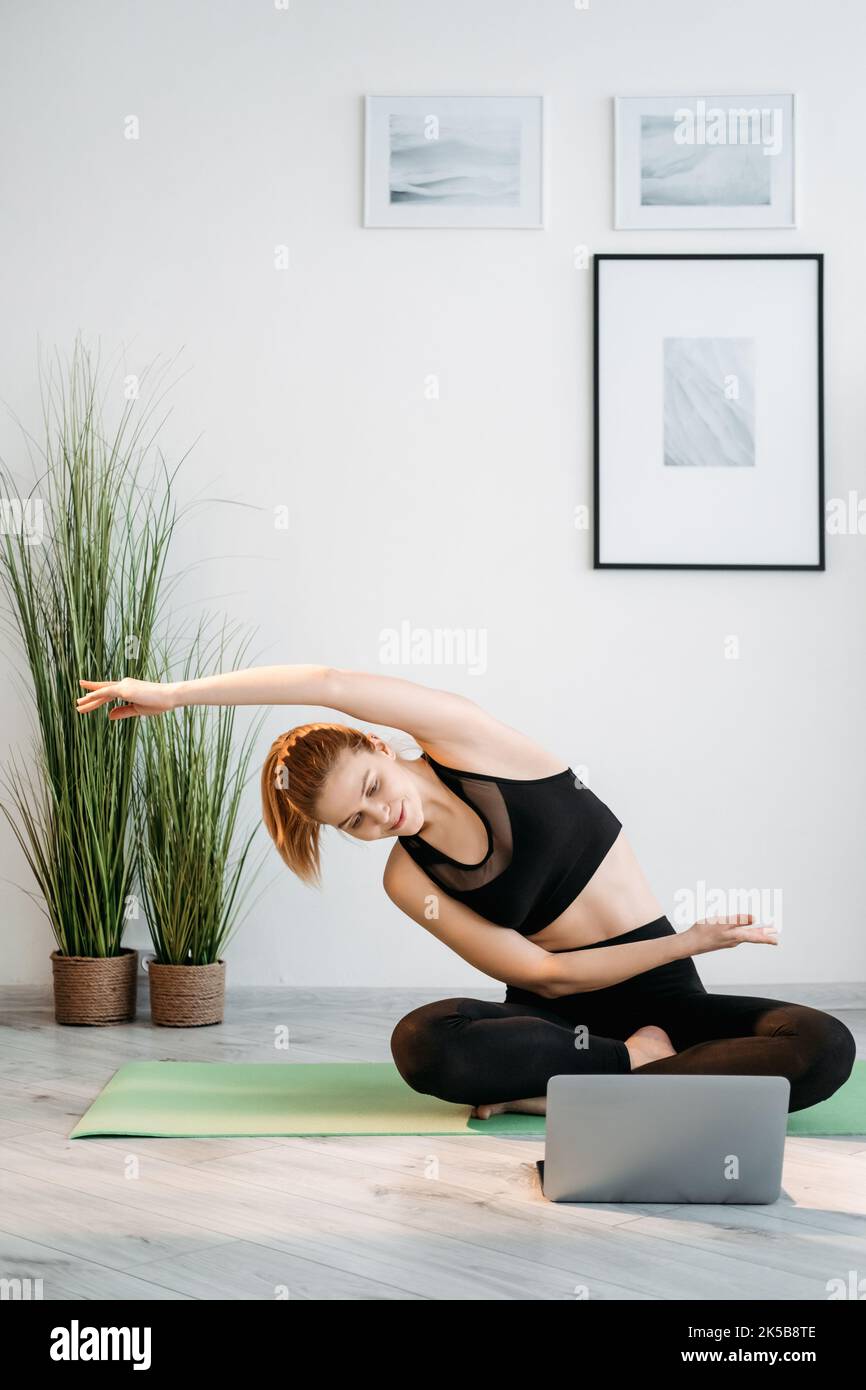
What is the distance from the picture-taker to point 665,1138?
74.1 inches

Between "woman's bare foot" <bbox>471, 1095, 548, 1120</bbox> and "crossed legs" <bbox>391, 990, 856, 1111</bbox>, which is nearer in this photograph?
"crossed legs" <bbox>391, 990, 856, 1111</bbox>

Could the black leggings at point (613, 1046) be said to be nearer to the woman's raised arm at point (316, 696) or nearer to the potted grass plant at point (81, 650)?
the woman's raised arm at point (316, 696)

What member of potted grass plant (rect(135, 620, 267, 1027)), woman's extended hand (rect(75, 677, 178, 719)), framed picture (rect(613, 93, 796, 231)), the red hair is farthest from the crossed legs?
framed picture (rect(613, 93, 796, 231))

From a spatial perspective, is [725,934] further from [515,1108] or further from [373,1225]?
[373,1225]

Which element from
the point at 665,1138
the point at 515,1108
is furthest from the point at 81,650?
the point at 665,1138

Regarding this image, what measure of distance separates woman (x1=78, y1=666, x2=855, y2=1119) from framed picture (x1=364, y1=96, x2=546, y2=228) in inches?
68.6

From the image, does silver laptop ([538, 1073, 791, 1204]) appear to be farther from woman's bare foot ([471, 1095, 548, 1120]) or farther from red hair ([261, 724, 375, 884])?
red hair ([261, 724, 375, 884])

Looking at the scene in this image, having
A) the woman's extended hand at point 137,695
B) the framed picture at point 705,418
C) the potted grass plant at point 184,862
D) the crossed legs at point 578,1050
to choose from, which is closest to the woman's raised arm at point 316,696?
the woman's extended hand at point 137,695

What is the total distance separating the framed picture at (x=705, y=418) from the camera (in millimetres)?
3510

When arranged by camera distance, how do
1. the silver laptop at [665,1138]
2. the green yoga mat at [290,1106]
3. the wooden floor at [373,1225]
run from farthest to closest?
the green yoga mat at [290,1106]
the silver laptop at [665,1138]
the wooden floor at [373,1225]


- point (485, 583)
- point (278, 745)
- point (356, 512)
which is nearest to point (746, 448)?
point (485, 583)

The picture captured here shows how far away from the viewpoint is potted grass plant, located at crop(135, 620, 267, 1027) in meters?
3.18

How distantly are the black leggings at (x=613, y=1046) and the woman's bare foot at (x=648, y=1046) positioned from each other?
0.02m

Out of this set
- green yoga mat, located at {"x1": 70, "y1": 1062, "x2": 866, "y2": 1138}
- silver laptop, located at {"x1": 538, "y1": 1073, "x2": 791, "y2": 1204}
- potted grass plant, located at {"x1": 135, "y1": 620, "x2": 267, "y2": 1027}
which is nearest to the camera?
silver laptop, located at {"x1": 538, "y1": 1073, "x2": 791, "y2": 1204}
